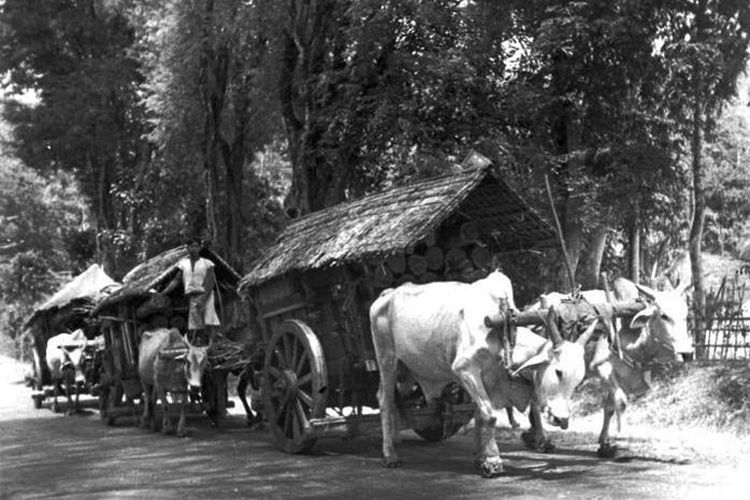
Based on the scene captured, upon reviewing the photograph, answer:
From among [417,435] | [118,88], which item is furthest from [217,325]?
[118,88]

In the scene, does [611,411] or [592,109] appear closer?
[611,411]

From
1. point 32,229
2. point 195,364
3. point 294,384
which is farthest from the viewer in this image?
point 32,229

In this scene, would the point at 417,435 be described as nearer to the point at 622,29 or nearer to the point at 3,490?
the point at 3,490

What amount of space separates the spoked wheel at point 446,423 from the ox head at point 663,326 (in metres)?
2.14

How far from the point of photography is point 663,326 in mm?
9688

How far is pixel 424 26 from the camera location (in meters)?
17.7

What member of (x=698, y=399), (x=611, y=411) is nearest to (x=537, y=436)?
(x=611, y=411)

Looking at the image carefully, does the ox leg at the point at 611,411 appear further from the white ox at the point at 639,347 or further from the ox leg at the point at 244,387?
the ox leg at the point at 244,387

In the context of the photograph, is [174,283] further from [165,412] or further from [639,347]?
[639,347]

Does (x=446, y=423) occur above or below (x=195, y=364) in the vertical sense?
below

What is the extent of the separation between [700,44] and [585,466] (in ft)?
27.4

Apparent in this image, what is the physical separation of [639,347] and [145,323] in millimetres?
8901

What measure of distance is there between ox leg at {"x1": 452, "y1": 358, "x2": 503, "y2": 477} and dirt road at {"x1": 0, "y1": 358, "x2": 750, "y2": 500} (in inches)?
5.9

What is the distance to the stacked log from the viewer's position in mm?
11188
